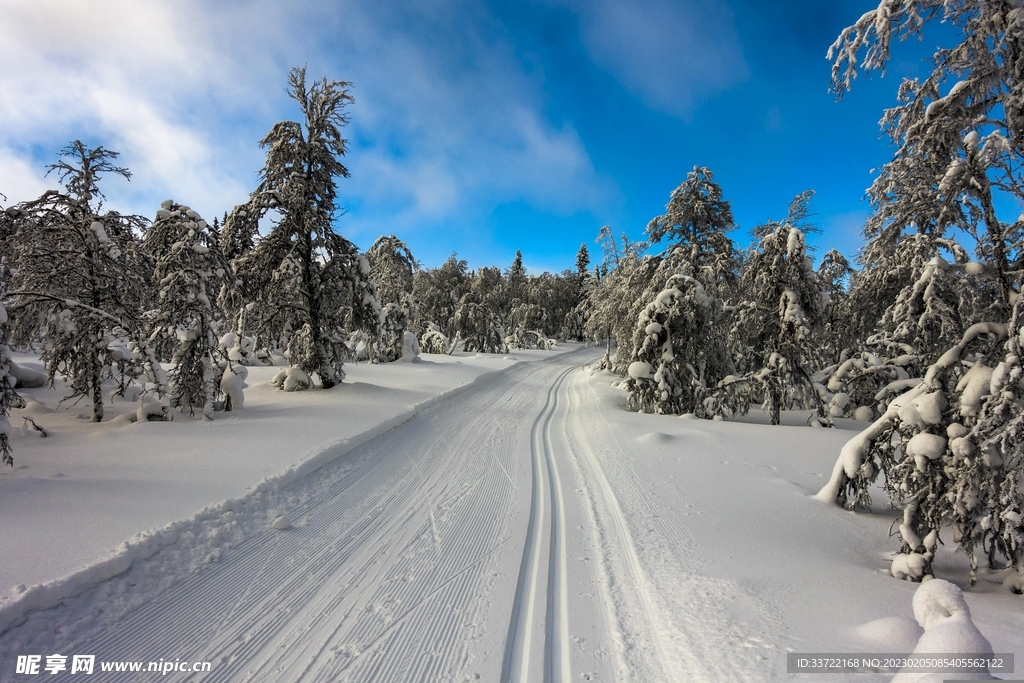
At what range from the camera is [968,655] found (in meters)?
1.95

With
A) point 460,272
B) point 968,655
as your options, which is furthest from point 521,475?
point 460,272

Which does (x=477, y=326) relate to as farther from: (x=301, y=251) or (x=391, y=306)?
(x=301, y=251)

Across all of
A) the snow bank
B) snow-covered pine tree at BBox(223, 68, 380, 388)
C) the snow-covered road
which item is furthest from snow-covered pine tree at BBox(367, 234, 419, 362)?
the snow-covered road

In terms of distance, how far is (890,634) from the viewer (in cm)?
259

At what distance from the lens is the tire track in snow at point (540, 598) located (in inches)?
99.7

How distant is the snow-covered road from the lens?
252 cm

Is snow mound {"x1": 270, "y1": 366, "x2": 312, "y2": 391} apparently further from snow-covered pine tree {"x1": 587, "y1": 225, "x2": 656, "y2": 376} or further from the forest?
snow-covered pine tree {"x1": 587, "y1": 225, "x2": 656, "y2": 376}

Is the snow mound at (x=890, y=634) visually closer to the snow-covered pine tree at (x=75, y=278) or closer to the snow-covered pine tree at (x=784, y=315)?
the snow-covered pine tree at (x=784, y=315)

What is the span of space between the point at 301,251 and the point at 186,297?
396 centimetres

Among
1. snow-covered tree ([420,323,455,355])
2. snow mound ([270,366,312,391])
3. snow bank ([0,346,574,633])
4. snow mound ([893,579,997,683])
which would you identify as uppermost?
snow-covered tree ([420,323,455,355])

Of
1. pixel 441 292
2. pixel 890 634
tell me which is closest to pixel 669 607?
pixel 890 634

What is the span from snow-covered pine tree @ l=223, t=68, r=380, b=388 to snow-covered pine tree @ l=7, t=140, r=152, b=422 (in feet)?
10.3

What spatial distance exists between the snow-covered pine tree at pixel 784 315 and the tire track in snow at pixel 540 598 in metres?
7.77

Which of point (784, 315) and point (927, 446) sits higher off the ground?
point (784, 315)
